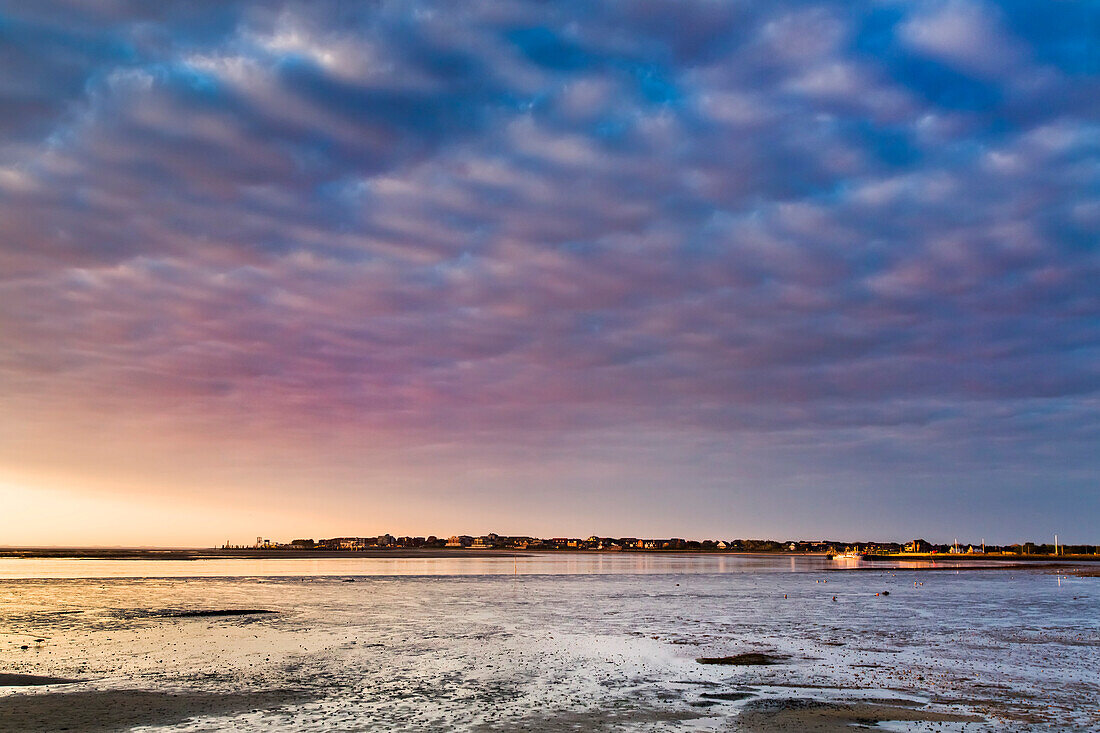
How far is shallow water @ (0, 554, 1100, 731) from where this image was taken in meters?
20.4

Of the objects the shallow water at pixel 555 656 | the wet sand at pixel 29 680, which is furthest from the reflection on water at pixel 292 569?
the wet sand at pixel 29 680

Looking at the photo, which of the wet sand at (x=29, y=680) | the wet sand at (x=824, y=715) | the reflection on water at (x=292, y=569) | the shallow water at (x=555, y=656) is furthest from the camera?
the reflection on water at (x=292, y=569)

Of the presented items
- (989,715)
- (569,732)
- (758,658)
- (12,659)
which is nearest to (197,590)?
(12,659)

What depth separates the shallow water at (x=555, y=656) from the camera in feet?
67.1

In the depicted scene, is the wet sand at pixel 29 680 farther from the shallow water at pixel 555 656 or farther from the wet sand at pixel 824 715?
the wet sand at pixel 824 715

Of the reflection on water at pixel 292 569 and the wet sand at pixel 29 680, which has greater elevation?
the wet sand at pixel 29 680

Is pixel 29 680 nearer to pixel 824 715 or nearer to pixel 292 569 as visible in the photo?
pixel 824 715

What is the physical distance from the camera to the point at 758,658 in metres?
29.7

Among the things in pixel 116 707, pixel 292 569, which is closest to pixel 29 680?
pixel 116 707

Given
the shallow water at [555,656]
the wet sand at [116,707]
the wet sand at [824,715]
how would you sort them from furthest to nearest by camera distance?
the shallow water at [555,656]
the wet sand at [824,715]
the wet sand at [116,707]

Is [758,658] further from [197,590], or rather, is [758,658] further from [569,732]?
[197,590]

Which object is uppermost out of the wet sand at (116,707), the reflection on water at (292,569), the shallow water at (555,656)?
the wet sand at (116,707)

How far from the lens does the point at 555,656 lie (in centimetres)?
2981

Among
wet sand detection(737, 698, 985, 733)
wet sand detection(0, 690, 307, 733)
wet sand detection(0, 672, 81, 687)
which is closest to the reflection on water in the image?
wet sand detection(0, 672, 81, 687)
